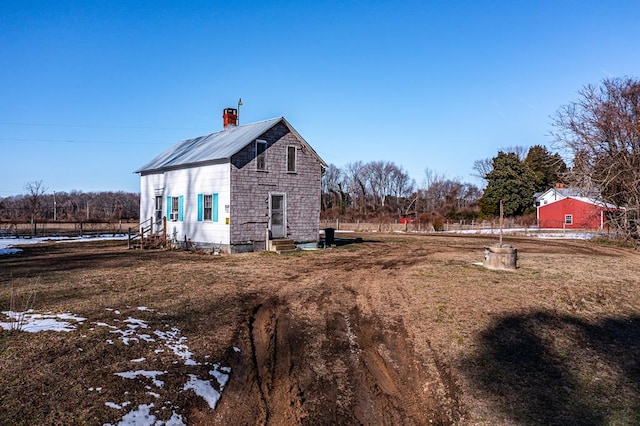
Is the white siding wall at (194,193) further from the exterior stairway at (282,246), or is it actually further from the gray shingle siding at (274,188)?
the exterior stairway at (282,246)

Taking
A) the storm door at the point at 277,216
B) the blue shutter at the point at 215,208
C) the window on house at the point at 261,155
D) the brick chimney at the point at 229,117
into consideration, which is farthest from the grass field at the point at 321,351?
the brick chimney at the point at 229,117

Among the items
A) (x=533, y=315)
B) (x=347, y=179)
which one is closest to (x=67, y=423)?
(x=533, y=315)

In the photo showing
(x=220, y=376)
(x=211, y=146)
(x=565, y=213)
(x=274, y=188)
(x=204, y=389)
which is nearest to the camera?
(x=204, y=389)

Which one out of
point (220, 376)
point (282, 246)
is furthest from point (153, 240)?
point (220, 376)

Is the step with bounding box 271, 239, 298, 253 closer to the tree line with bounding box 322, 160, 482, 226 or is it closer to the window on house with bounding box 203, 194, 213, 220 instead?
the window on house with bounding box 203, 194, 213, 220

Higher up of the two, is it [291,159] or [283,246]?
[291,159]

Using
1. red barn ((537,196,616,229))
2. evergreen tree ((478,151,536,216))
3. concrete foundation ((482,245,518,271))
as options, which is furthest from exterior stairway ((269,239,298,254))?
evergreen tree ((478,151,536,216))

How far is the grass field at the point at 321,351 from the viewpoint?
18.1 feet

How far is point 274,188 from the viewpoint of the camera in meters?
21.6

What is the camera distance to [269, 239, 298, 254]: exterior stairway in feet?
68.3

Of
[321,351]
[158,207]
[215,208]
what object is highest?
[158,207]

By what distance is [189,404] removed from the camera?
5418mm

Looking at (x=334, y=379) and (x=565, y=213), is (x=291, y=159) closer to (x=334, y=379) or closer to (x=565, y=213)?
(x=334, y=379)

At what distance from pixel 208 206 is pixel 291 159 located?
14.9 ft
